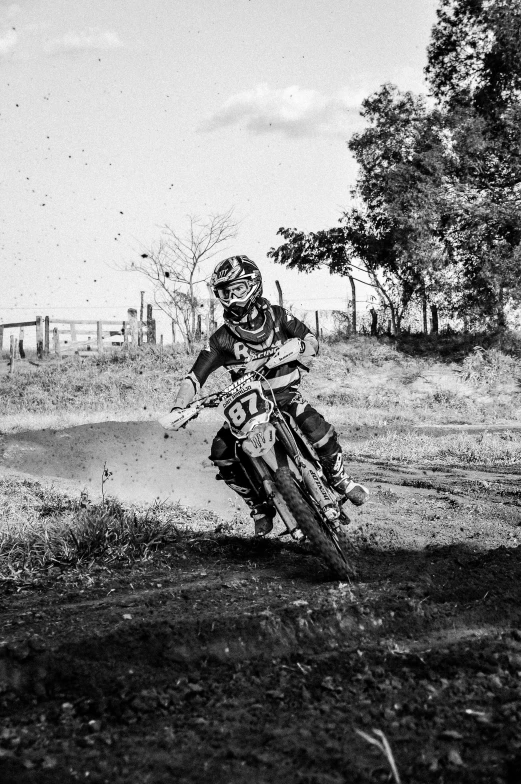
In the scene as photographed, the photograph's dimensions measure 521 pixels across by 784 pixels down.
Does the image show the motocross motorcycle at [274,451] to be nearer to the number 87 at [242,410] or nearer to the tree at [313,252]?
the number 87 at [242,410]

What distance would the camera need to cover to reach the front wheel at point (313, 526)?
17.8 feet

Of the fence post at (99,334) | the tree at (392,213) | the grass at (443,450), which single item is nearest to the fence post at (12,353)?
the fence post at (99,334)

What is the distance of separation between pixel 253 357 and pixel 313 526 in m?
1.41

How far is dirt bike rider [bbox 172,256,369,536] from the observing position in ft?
21.1

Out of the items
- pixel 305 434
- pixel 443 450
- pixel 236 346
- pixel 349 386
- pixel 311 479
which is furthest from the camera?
pixel 349 386

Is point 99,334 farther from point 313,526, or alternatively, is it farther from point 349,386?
point 313,526

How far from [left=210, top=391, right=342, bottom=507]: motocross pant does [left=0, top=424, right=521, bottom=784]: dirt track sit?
59 cm

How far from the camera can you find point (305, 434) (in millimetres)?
6395

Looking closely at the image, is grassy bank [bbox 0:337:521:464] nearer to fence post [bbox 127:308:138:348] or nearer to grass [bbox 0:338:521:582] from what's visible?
grass [bbox 0:338:521:582]

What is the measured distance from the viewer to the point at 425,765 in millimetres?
2535

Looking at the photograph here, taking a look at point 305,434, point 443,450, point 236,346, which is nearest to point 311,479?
point 305,434

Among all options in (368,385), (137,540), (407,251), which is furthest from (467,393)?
(137,540)

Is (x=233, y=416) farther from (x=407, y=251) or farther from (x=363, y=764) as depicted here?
(x=407, y=251)

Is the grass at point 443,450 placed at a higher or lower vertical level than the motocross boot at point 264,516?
lower
